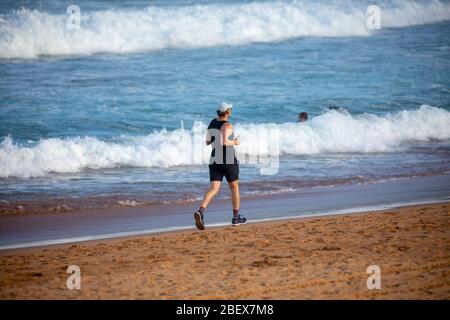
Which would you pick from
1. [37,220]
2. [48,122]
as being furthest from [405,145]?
[37,220]

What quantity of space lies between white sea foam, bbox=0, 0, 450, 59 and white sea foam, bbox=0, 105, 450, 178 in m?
9.83

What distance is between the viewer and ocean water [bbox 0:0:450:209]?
47.9 ft

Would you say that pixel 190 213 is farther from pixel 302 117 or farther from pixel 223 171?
pixel 302 117

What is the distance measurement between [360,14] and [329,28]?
2.27 metres

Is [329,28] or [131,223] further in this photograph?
[329,28]

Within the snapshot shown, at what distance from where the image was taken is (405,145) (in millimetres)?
17844

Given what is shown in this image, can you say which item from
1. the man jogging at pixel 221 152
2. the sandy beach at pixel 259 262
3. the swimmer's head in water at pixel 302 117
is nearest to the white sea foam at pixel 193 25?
the swimmer's head in water at pixel 302 117

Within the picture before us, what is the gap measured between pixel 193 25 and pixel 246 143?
13.8 m

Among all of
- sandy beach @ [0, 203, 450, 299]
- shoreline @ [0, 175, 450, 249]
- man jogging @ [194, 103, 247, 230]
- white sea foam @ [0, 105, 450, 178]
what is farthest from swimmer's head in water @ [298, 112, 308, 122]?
man jogging @ [194, 103, 247, 230]

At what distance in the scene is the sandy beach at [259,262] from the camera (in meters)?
7.39

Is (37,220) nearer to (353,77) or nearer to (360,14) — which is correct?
(353,77)

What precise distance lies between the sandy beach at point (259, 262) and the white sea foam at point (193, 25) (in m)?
17.6

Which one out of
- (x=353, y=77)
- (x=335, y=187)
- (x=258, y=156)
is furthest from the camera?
(x=353, y=77)

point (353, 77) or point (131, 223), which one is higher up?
point (353, 77)
